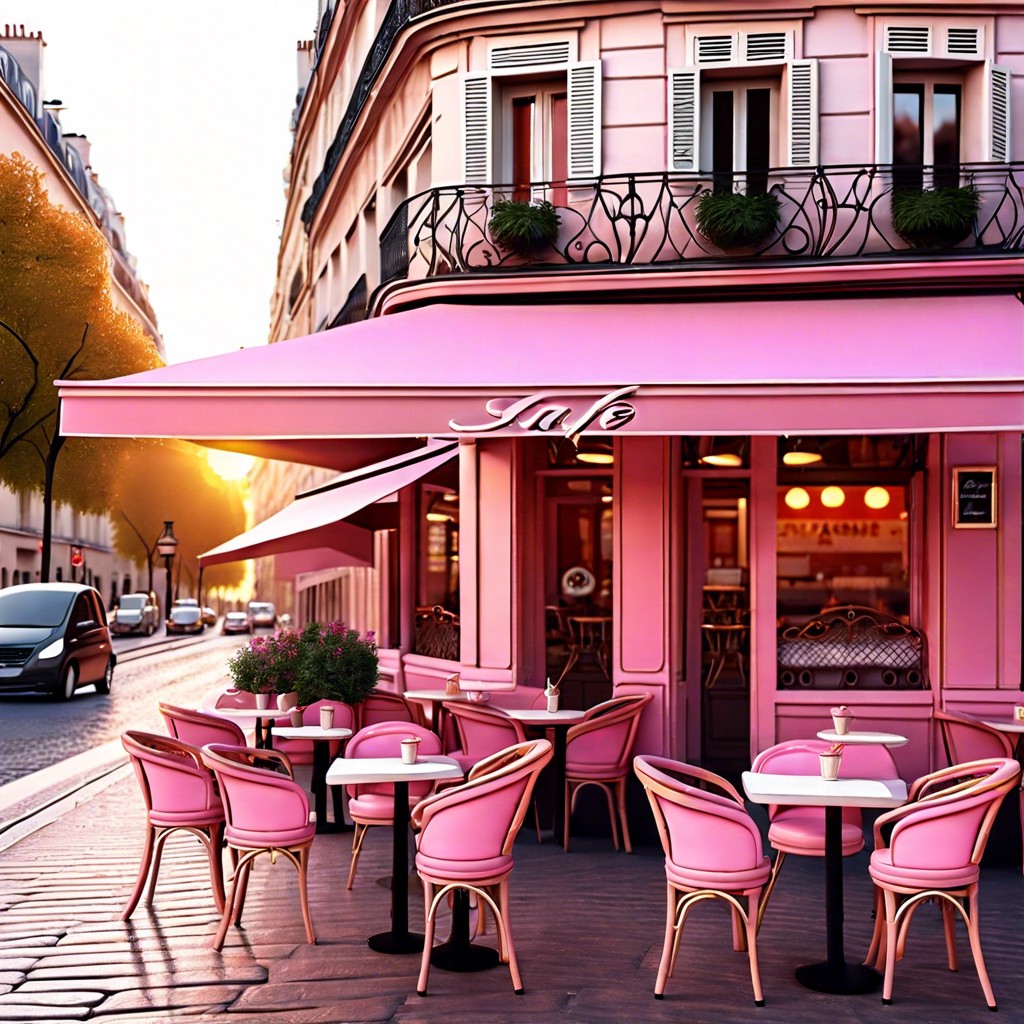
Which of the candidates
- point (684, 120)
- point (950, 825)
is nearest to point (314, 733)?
point (950, 825)

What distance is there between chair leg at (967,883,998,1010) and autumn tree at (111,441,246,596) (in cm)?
7198

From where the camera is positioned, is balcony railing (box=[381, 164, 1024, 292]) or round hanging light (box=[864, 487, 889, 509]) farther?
balcony railing (box=[381, 164, 1024, 292])

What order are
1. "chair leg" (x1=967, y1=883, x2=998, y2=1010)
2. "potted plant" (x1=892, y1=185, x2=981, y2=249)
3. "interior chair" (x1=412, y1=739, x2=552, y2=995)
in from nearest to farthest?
"chair leg" (x1=967, y1=883, x2=998, y2=1010) < "interior chair" (x1=412, y1=739, x2=552, y2=995) < "potted plant" (x1=892, y1=185, x2=981, y2=249)

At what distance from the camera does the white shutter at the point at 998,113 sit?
1320 centimetres

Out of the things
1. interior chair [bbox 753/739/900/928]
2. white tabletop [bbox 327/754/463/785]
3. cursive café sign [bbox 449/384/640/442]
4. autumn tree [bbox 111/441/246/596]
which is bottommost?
interior chair [bbox 753/739/900/928]

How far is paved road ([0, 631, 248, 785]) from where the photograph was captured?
58.2 ft

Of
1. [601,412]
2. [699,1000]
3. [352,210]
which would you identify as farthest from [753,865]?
[352,210]

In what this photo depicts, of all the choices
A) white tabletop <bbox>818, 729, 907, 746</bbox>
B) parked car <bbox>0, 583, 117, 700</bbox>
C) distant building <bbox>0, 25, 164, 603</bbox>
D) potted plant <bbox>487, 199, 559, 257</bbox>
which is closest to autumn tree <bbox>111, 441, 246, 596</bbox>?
distant building <bbox>0, 25, 164, 603</bbox>

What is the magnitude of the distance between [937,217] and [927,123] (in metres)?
1.48

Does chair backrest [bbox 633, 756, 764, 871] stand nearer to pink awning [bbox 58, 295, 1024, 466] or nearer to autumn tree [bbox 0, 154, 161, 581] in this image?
pink awning [bbox 58, 295, 1024, 466]

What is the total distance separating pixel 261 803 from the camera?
26.8 feet

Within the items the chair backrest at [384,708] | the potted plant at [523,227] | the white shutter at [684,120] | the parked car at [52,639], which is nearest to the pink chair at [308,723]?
the chair backrest at [384,708]

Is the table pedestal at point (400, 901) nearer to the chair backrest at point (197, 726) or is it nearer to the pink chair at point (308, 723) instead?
the chair backrest at point (197, 726)

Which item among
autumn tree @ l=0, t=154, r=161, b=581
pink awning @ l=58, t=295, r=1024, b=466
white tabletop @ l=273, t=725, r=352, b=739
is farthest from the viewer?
autumn tree @ l=0, t=154, r=161, b=581
